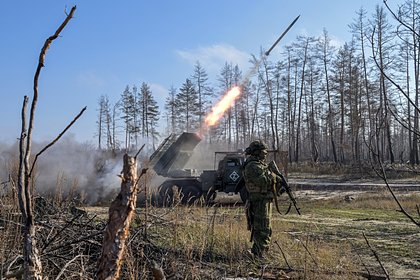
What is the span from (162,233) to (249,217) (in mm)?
1443

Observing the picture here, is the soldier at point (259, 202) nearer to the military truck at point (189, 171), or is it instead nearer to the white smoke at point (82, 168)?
the military truck at point (189, 171)

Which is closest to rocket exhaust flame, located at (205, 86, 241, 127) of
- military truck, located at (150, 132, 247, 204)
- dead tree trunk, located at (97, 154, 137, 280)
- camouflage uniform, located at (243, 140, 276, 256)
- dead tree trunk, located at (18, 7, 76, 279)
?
military truck, located at (150, 132, 247, 204)

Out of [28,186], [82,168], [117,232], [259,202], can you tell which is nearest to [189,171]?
[82,168]

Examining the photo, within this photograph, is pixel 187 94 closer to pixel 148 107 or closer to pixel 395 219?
pixel 148 107

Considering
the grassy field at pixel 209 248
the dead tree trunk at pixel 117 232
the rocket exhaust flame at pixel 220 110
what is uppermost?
the rocket exhaust flame at pixel 220 110

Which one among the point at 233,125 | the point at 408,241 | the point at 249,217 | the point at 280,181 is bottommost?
the point at 408,241

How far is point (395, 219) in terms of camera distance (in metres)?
12.2

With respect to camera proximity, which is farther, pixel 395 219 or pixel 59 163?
pixel 59 163

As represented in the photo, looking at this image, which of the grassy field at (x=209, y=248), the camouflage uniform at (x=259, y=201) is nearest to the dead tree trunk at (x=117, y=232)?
the grassy field at (x=209, y=248)

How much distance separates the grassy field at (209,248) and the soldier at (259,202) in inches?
11.0

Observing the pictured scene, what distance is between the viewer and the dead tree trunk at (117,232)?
190 cm

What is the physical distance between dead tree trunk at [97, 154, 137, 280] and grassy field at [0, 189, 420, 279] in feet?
4.74

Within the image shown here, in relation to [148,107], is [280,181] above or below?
below

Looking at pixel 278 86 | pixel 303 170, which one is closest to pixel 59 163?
pixel 303 170
